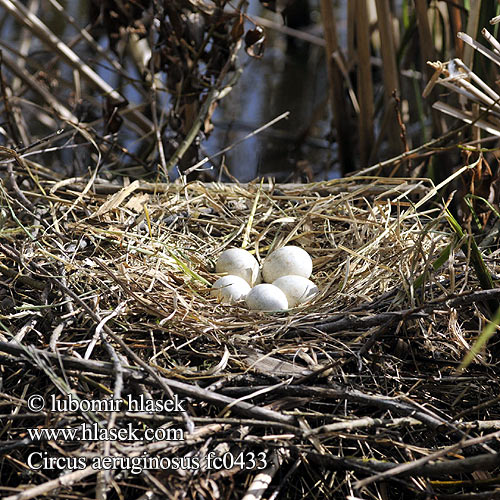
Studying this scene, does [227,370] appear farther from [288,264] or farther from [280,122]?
[280,122]

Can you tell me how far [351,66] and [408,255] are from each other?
115 centimetres

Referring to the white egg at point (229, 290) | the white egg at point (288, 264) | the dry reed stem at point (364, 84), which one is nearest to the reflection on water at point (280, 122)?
the dry reed stem at point (364, 84)

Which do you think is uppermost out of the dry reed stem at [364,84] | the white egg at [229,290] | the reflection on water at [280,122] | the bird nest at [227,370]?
the reflection on water at [280,122]

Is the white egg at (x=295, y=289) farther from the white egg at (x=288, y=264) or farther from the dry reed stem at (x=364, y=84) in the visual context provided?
the dry reed stem at (x=364, y=84)

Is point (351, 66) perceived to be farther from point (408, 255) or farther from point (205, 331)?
point (205, 331)

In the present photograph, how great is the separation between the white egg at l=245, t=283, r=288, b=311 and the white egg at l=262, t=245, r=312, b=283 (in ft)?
0.40

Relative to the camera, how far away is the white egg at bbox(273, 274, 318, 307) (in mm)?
1519

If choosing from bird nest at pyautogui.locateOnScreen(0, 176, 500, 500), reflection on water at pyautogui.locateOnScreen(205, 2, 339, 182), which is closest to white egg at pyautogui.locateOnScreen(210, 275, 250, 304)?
bird nest at pyautogui.locateOnScreen(0, 176, 500, 500)

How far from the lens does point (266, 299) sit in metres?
1.45

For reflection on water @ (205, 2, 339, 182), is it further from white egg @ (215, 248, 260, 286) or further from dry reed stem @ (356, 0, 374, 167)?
white egg @ (215, 248, 260, 286)

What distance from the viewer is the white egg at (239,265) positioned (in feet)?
5.24

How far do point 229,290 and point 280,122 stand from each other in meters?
2.00

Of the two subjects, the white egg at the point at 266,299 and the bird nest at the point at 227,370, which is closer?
the bird nest at the point at 227,370

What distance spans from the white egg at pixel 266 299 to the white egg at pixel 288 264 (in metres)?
0.12
